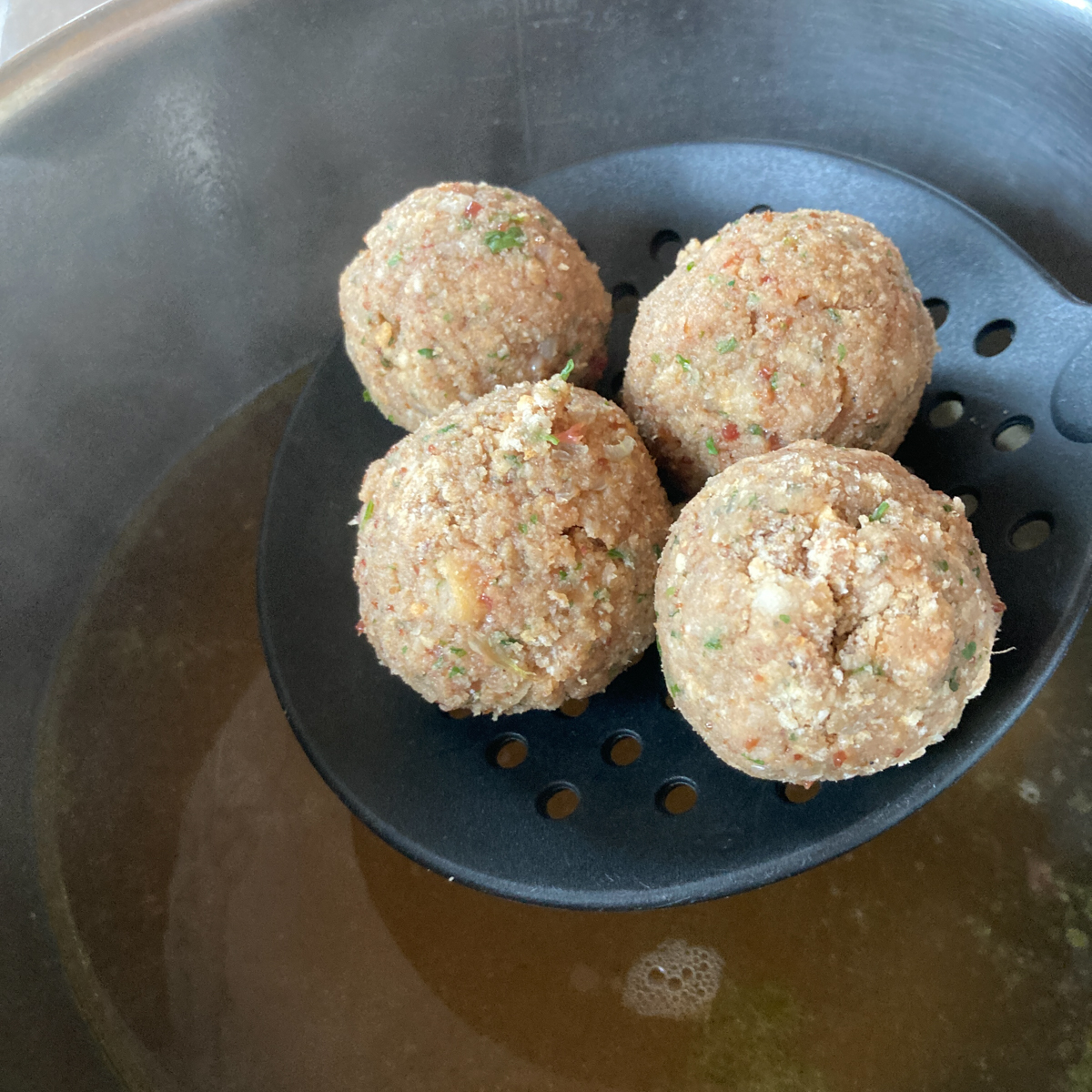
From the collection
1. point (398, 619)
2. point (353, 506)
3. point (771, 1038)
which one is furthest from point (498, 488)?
point (771, 1038)

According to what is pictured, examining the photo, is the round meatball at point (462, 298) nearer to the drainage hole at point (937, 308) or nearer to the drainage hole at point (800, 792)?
the drainage hole at point (937, 308)

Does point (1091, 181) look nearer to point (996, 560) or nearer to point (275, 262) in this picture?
point (996, 560)

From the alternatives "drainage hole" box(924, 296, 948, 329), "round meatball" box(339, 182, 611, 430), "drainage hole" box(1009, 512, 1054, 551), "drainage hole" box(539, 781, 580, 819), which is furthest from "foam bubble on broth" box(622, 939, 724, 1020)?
"drainage hole" box(924, 296, 948, 329)

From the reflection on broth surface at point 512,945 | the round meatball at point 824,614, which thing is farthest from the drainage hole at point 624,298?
the reflection on broth surface at point 512,945

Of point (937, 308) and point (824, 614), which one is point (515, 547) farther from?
point (937, 308)

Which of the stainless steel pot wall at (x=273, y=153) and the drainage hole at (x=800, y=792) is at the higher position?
the stainless steel pot wall at (x=273, y=153)

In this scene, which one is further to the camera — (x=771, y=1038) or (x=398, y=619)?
(x=771, y=1038)

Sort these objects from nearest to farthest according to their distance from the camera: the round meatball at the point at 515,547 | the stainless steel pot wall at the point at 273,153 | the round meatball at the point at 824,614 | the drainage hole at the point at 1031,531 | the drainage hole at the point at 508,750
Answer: the round meatball at the point at 824,614 < the round meatball at the point at 515,547 < the drainage hole at the point at 1031,531 < the drainage hole at the point at 508,750 < the stainless steel pot wall at the point at 273,153

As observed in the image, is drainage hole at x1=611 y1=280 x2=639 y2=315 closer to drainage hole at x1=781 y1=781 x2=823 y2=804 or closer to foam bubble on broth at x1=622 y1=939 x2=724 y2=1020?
drainage hole at x1=781 y1=781 x2=823 y2=804
